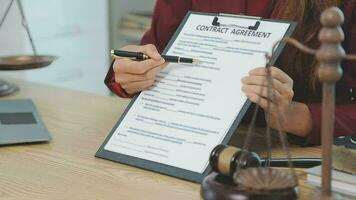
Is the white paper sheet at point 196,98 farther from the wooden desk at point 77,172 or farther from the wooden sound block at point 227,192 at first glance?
the wooden sound block at point 227,192

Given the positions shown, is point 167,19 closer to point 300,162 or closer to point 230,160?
point 300,162

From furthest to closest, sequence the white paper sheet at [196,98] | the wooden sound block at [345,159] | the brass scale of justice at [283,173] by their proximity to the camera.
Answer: the white paper sheet at [196,98]
the wooden sound block at [345,159]
the brass scale of justice at [283,173]

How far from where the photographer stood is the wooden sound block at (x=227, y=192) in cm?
68

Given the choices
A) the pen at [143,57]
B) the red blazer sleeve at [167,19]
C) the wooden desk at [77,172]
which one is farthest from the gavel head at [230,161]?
the red blazer sleeve at [167,19]

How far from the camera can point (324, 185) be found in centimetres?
67

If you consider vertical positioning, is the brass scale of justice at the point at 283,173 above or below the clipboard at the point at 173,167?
above

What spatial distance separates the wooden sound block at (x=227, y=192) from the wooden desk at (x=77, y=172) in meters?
0.13

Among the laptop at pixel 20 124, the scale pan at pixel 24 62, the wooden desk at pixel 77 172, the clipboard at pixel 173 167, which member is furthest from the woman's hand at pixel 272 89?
the scale pan at pixel 24 62

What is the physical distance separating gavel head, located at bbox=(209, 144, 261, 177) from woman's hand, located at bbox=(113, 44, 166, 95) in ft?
1.05

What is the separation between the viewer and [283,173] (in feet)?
2.33

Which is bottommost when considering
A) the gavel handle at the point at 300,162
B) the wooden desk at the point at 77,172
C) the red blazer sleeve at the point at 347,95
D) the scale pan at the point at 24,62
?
the scale pan at the point at 24,62

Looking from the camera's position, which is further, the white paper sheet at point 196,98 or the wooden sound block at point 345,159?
the white paper sheet at point 196,98

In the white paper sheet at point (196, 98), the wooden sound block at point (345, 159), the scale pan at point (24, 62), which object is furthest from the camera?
the scale pan at point (24, 62)

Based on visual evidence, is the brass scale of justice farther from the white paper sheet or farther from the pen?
the pen
